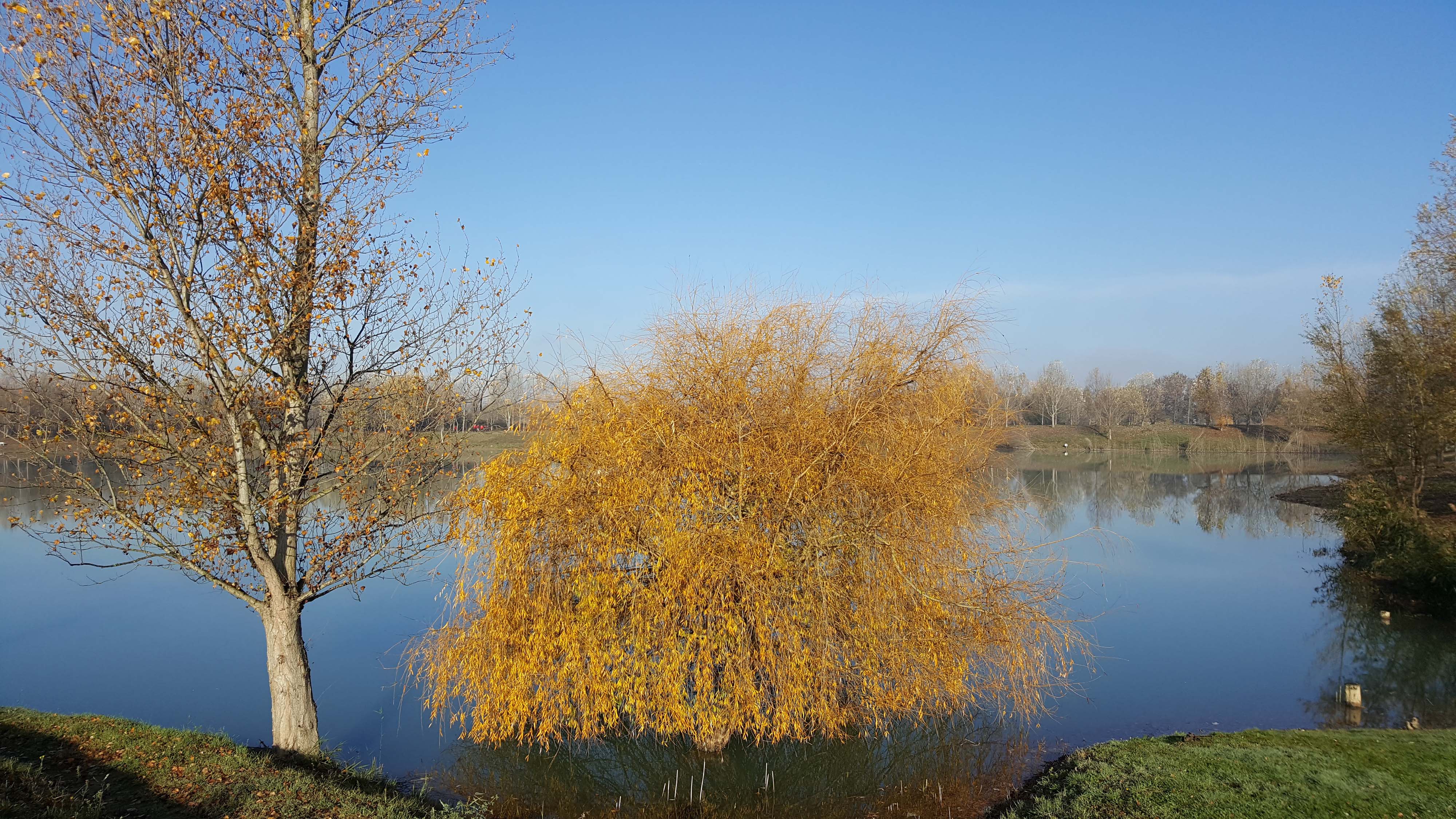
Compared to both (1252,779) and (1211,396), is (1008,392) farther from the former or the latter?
(1211,396)

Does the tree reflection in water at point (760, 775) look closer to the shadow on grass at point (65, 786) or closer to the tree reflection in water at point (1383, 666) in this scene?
the shadow on grass at point (65, 786)

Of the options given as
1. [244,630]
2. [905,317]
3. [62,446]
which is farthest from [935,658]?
[244,630]

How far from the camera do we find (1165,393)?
385ft

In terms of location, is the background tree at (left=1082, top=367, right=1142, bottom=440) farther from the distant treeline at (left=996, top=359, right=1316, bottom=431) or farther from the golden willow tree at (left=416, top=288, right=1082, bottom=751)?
the golden willow tree at (left=416, top=288, right=1082, bottom=751)

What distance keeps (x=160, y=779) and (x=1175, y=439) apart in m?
83.5

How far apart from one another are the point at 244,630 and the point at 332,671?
3.83 m

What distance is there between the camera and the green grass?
23.4ft

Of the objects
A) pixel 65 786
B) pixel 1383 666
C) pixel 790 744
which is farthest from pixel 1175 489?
pixel 65 786

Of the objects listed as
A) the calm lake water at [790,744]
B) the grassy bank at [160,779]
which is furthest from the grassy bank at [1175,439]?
the grassy bank at [160,779]

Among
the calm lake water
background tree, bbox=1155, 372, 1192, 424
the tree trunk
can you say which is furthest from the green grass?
background tree, bbox=1155, 372, 1192, 424

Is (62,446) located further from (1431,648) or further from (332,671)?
(1431,648)

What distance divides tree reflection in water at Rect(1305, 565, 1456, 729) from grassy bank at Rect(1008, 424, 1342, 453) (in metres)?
50.3

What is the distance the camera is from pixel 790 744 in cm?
1029

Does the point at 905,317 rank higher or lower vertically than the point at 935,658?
higher
